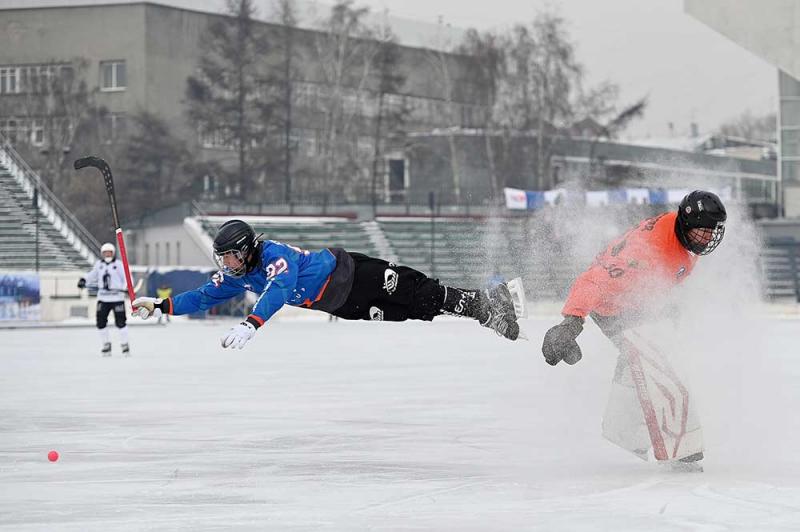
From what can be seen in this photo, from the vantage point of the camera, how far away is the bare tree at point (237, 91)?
5328cm

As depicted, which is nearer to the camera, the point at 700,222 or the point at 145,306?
the point at 700,222

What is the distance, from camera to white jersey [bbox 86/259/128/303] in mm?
20078

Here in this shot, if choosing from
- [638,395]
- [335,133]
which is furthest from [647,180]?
[638,395]

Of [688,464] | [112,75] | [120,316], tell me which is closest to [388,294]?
[688,464]

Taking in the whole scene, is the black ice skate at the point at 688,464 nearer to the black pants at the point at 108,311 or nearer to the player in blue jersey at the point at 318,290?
the player in blue jersey at the point at 318,290

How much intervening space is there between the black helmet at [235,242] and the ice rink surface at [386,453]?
118 cm

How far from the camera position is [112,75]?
55.6 m

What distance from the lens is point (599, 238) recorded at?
1134 centimetres

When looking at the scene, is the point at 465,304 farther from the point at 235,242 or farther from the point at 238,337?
the point at 238,337

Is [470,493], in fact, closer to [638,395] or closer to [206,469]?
[638,395]

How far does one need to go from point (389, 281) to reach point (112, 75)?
158ft

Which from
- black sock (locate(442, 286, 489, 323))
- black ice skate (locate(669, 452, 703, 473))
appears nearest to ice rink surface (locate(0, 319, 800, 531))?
black ice skate (locate(669, 452, 703, 473))

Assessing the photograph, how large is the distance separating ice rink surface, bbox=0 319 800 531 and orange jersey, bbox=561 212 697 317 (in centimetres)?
85

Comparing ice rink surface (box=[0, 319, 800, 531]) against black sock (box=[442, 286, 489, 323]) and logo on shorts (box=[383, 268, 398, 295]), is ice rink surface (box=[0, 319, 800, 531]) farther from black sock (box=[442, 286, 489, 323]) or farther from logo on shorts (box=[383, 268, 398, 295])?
logo on shorts (box=[383, 268, 398, 295])
